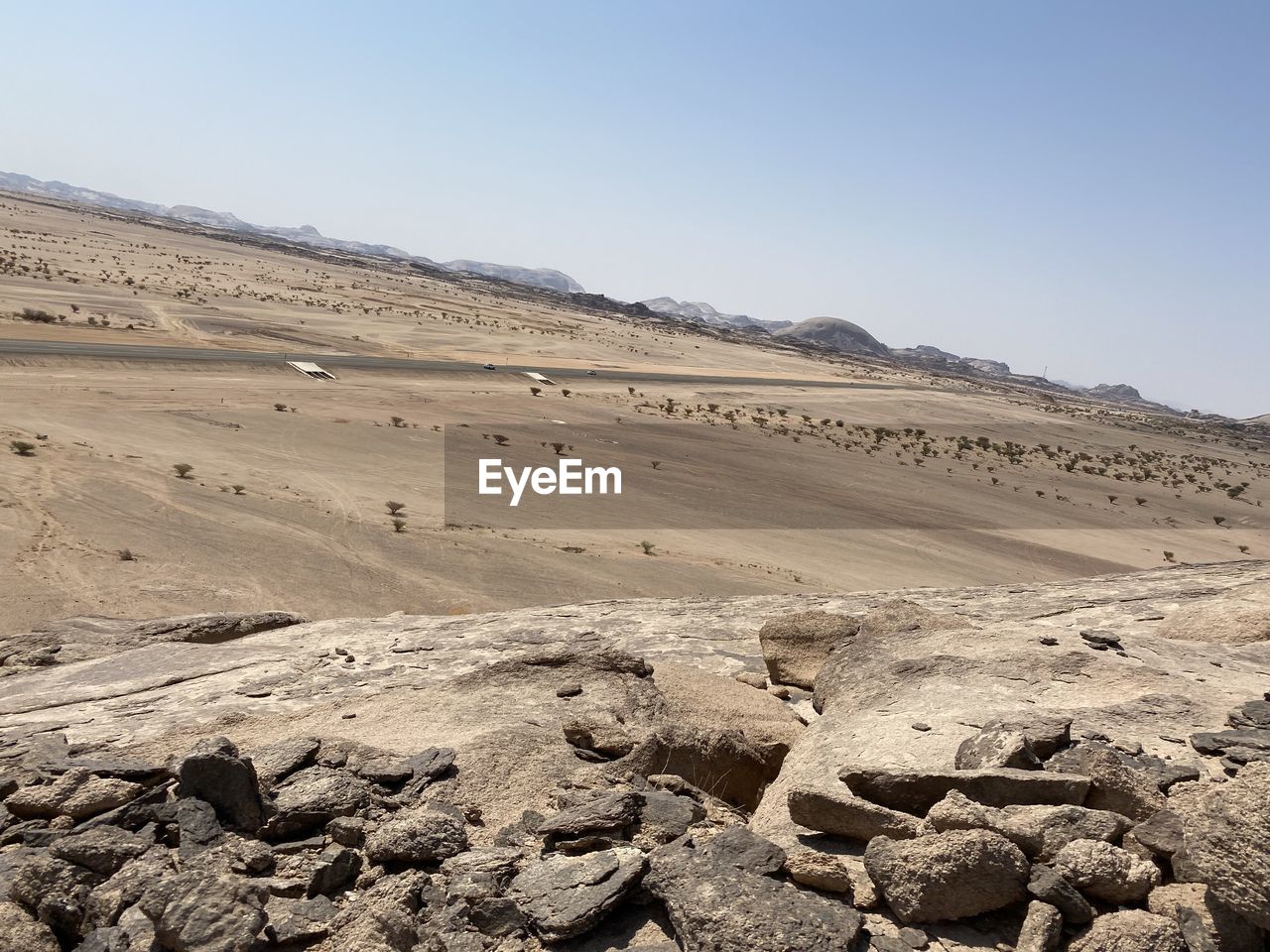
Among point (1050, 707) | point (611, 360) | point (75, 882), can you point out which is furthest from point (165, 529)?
point (611, 360)

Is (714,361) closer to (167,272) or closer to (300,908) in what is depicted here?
(167,272)

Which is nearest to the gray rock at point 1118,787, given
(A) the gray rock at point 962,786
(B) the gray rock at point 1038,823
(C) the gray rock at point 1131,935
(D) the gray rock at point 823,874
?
(A) the gray rock at point 962,786

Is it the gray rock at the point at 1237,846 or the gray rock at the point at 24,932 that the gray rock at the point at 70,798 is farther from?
the gray rock at the point at 1237,846

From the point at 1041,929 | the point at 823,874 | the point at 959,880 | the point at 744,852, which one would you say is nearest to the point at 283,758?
→ the point at 744,852

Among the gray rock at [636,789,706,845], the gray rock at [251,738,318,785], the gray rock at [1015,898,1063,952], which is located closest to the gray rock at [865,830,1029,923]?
the gray rock at [1015,898,1063,952]

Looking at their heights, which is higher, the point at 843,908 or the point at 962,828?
the point at 962,828

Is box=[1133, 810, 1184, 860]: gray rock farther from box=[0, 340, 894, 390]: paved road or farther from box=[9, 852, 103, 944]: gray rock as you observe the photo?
box=[0, 340, 894, 390]: paved road

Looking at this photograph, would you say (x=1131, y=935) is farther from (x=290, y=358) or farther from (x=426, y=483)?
(x=290, y=358)
